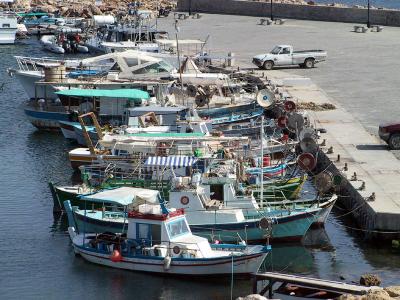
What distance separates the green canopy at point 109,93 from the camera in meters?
55.7

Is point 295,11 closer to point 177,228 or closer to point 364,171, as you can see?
point 364,171

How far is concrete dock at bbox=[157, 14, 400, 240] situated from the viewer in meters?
39.5

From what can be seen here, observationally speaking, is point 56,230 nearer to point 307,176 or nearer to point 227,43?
point 307,176

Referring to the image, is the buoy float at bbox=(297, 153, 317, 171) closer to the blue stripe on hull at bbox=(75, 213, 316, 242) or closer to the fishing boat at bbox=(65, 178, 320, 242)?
the fishing boat at bbox=(65, 178, 320, 242)

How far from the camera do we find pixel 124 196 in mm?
36062

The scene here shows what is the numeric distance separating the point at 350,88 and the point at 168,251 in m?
31.3

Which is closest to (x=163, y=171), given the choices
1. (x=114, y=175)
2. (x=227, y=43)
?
(x=114, y=175)

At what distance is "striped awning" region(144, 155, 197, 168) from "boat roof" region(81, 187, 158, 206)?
10.8ft

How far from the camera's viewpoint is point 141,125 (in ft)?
160

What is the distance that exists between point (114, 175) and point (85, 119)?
44.4ft

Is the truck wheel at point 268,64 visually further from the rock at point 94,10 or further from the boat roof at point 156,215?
the rock at point 94,10

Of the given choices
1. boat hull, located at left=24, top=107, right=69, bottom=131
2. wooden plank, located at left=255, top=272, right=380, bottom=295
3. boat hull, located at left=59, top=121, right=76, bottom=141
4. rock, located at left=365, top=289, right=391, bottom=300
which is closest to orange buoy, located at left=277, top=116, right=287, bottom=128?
boat hull, located at left=59, top=121, right=76, bottom=141

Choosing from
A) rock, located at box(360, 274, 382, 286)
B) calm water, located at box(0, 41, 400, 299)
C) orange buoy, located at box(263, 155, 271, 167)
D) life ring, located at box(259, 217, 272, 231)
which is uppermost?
life ring, located at box(259, 217, 272, 231)

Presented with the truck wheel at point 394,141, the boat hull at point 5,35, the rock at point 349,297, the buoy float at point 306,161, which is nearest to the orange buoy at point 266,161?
the buoy float at point 306,161
